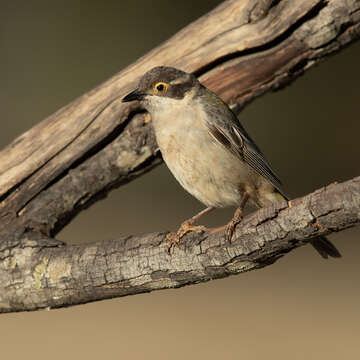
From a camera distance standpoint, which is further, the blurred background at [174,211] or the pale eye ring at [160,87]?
the blurred background at [174,211]

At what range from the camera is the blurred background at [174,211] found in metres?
8.38

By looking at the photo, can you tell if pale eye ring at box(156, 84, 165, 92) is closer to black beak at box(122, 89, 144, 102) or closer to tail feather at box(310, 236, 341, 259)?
black beak at box(122, 89, 144, 102)

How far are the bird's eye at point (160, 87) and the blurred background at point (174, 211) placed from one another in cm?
357

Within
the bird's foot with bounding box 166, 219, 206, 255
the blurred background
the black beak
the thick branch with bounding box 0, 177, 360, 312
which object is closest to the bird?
the black beak

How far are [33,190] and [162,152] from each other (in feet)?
3.52

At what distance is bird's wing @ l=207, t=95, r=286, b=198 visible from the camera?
5.36m

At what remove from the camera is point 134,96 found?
5.39m

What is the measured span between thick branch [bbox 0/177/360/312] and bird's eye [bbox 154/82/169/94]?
1276 mm

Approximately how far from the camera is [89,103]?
5.74 metres

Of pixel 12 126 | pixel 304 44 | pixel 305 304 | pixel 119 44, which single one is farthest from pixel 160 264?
pixel 119 44

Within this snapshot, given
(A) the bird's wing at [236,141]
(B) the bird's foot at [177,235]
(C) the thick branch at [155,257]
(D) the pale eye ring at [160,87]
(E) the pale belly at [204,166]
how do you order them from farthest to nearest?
(D) the pale eye ring at [160,87] < (A) the bird's wing at [236,141] < (E) the pale belly at [204,166] < (B) the bird's foot at [177,235] < (C) the thick branch at [155,257]

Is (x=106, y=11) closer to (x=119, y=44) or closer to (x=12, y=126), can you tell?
(x=119, y=44)

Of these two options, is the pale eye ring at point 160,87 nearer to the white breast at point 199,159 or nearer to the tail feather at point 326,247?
the white breast at point 199,159

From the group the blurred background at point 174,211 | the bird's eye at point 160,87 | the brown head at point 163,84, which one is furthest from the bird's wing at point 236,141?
the blurred background at point 174,211
